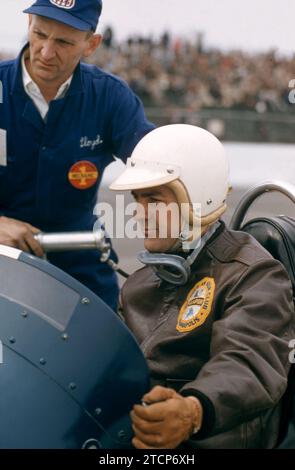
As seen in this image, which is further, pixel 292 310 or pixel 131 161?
pixel 131 161

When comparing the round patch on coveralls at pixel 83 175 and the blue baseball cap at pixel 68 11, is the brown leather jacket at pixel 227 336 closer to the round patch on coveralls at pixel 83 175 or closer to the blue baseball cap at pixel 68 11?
the round patch on coveralls at pixel 83 175

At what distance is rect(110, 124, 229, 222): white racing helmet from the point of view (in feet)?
8.19

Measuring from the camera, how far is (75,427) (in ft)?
6.44

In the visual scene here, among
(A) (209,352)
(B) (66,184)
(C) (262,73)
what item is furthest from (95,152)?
(C) (262,73)

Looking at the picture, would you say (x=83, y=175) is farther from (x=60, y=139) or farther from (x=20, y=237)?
(x=20, y=237)

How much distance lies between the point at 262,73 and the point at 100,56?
14.4 ft

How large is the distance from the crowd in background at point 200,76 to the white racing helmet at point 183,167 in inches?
715

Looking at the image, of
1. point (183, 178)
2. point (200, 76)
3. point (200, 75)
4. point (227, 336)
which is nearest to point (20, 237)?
point (183, 178)

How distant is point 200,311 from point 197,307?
0.07 feet

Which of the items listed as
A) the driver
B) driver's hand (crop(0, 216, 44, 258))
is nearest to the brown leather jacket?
the driver

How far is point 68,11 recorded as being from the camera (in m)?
3.15

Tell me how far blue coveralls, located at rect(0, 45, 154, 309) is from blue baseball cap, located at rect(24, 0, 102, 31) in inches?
8.9

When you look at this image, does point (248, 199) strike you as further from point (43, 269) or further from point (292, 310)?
point (43, 269)

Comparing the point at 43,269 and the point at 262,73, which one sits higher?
the point at 43,269
